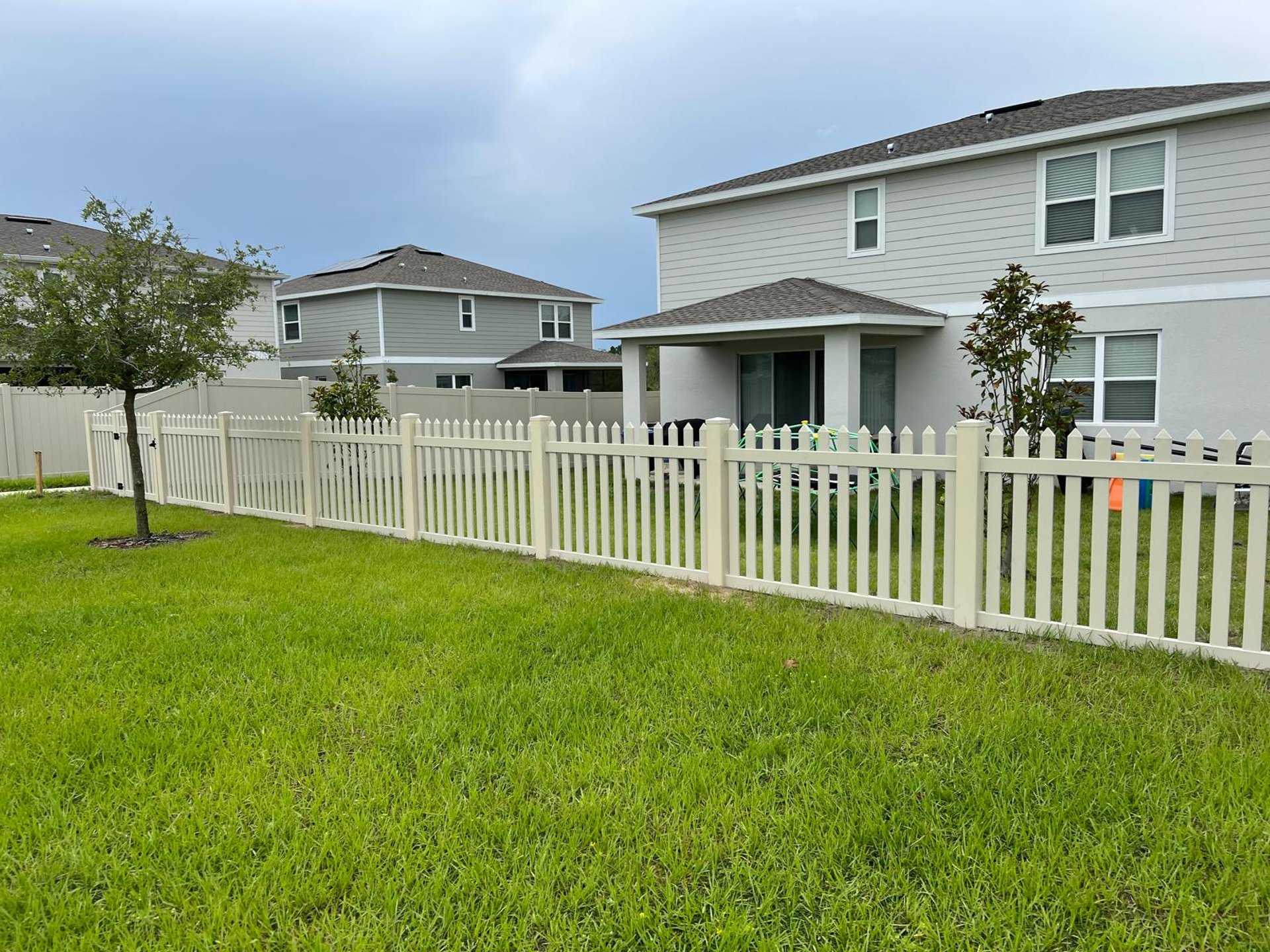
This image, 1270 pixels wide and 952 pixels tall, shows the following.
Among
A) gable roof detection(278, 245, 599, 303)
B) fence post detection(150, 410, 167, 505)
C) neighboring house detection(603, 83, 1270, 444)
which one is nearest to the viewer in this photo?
neighboring house detection(603, 83, 1270, 444)

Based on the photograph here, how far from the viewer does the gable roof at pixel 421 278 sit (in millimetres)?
26734

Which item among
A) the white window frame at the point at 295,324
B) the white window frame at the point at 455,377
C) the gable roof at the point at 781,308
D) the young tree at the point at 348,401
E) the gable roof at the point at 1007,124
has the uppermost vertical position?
the gable roof at the point at 1007,124

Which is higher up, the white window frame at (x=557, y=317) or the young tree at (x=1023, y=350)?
the white window frame at (x=557, y=317)

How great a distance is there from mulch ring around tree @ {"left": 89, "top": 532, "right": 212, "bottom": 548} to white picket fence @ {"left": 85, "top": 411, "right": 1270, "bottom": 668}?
113 cm

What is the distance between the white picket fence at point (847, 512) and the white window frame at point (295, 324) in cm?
1926

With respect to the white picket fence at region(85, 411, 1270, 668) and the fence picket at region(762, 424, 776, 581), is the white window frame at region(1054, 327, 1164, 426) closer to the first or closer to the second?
the white picket fence at region(85, 411, 1270, 668)

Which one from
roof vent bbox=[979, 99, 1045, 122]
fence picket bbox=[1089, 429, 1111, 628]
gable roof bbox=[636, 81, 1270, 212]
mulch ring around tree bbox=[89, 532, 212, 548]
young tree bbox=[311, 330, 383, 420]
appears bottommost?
mulch ring around tree bbox=[89, 532, 212, 548]

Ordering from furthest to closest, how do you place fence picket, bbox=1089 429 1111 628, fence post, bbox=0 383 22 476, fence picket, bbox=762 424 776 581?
fence post, bbox=0 383 22 476 < fence picket, bbox=762 424 776 581 < fence picket, bbox=1089 429 1111 628

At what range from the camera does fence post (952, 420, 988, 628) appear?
16.0 feet

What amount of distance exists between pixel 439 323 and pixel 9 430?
13815 mm

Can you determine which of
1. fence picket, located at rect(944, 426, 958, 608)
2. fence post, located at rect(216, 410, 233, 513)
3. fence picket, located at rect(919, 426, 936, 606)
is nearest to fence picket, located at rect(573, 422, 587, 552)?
fence picket, located at rect(919, 426, 936, 606)

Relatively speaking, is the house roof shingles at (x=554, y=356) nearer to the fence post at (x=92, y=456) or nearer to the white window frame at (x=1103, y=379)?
the fence post at (x=92, y=456)

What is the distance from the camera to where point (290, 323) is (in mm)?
28906

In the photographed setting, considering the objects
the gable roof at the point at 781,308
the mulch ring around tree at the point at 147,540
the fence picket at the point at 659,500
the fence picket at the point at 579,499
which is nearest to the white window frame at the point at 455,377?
the gable roof at the point at 781,308
